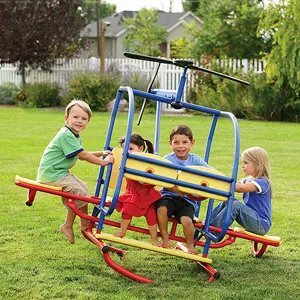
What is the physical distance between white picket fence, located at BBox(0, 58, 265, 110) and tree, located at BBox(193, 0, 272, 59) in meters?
1.63

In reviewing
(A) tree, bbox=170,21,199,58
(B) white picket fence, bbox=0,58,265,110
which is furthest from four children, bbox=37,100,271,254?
(A) tree, bbox=170,21,199,58

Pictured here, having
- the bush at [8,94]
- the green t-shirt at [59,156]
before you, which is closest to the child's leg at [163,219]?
the green t-shirt at [59,156]

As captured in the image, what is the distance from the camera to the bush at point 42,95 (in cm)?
2500

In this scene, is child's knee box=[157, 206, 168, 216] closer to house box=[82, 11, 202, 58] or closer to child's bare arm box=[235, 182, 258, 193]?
child's bare arm box=[235, 182, 258, 193]

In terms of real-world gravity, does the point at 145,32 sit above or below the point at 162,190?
above

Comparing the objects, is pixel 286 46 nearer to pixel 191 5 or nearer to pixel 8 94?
pixel 8 94

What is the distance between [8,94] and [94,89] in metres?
4.39

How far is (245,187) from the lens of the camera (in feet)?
19.0

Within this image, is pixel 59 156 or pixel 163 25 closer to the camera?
pixel 59 156

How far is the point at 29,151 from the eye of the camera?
41.5ft

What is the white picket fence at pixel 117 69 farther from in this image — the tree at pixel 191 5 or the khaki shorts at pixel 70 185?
the tree at pixel 191 5

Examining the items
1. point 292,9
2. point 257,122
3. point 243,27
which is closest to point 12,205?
point 257,122

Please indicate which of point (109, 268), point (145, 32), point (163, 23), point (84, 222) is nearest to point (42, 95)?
point (84, 222)

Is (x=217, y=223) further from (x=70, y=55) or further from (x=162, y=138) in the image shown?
(x=70, y=55)
